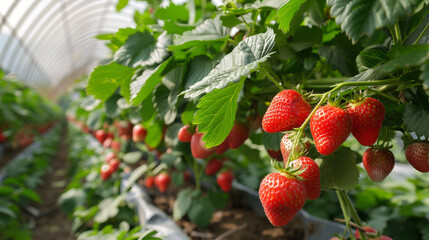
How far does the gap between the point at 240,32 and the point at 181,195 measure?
1.12m

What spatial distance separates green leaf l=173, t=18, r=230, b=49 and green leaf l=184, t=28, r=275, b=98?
14 cm

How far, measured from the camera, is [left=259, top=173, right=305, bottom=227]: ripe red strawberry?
1.62 feet

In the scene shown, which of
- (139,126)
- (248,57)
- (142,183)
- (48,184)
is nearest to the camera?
(248,57)

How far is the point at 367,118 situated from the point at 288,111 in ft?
0.42

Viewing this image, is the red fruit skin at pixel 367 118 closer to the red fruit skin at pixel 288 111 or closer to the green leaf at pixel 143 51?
the red fruit skin at pixel 288 111

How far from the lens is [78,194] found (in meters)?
2.49

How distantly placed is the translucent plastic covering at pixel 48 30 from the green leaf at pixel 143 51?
7249 mm

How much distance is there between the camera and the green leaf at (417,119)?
1.72 ft

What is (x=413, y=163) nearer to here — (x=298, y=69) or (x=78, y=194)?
(x=298, y=69)

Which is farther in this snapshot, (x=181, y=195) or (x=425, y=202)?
(x=181, y=195)

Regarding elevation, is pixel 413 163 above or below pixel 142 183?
above

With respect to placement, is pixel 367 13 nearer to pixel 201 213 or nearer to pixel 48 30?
pixel 201 213

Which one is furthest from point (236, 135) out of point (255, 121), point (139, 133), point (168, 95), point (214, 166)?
point (214, 166)

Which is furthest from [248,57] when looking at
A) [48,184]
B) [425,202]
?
[48,184]
